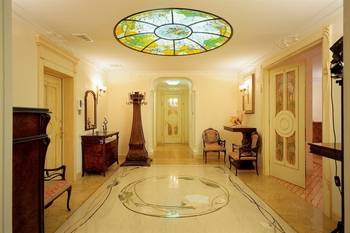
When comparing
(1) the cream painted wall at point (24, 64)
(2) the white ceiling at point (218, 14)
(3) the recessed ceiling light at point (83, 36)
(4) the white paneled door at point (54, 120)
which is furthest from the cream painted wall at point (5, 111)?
(4) the white paneled door at point (54, 120)

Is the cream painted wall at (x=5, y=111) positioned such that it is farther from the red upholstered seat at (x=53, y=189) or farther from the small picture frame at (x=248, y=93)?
the small picture frame at (x=248, y=93)

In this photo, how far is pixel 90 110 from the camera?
202 inches

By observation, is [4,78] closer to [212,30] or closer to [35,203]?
[35,203]

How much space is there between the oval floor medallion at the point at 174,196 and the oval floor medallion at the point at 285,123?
1.66m

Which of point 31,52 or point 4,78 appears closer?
point 4,78

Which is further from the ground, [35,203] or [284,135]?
[284,135]

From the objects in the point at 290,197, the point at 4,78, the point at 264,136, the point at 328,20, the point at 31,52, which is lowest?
the point at 290,197

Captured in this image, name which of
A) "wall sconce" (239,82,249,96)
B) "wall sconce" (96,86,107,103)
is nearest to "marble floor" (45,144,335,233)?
"wall sconce" (96,86,107,103)

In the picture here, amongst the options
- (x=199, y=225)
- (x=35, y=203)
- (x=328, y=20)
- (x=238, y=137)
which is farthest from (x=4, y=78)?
(x=238, y=137)

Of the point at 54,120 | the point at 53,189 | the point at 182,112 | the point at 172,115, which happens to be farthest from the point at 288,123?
the point at 172,115

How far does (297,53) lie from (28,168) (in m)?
3.83

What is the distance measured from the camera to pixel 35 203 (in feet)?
6.14

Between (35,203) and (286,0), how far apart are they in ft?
10.6

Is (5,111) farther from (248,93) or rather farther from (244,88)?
(244,88)
